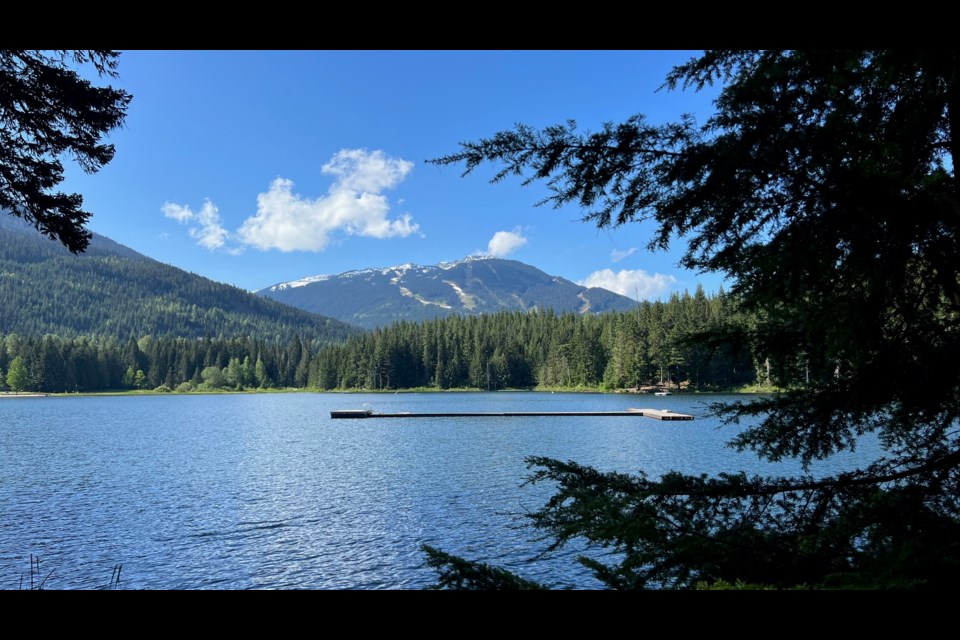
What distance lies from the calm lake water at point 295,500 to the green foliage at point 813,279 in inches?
106

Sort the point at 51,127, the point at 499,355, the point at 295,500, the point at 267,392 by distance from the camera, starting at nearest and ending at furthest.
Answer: the point at 51,127, the point at 295,500, the point at 499,355, the point at 267,392

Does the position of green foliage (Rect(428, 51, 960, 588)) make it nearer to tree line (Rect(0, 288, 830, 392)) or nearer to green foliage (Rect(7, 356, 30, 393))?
tree line (Rect(0, 288, 830, 392))

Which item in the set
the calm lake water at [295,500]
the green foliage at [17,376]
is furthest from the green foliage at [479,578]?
the green foliage at [17,376]

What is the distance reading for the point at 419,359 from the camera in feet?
409

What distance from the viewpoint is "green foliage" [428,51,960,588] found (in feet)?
10.3

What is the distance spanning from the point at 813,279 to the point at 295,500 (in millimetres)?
19356

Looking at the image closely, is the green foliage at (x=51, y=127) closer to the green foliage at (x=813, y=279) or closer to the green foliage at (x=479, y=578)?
the green foliage at (x=813, y=279)

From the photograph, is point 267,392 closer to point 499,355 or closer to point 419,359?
point 419,359

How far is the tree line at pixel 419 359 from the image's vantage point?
9125 centimetres

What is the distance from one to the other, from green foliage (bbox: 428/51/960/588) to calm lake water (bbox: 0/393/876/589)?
2.70m

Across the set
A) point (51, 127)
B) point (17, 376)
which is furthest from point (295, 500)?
point (17, 376)
